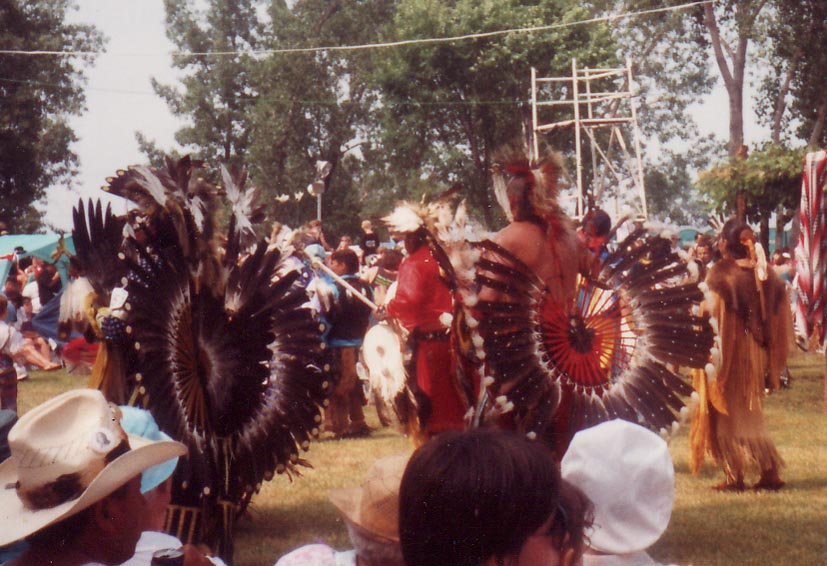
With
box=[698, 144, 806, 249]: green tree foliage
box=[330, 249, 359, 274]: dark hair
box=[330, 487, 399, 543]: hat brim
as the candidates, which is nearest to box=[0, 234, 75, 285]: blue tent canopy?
box=[330, 249, 359, 274]: dark hair

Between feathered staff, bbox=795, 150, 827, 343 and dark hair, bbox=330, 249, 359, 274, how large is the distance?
4226 millimetres

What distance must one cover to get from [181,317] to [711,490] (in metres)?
3.99

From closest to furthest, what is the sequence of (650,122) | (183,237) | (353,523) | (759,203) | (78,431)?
(353,523)
(78,431)
(183,237)
(759,203)
(650,122)

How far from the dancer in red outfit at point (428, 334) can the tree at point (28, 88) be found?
78.9 ft

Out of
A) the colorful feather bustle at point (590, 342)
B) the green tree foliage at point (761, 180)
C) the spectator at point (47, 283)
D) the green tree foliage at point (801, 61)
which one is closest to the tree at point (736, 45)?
the green tree foliage at point (801, 61)

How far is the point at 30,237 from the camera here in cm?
2009

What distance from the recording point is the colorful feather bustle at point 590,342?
4.54m

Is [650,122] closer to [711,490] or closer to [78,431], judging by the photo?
[711,490]

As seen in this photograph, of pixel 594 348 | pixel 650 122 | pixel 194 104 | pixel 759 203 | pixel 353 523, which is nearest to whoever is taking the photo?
pixel 353 523

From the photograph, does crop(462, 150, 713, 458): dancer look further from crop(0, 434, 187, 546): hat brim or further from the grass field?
crop(0, 434, 187, 546): hat brim

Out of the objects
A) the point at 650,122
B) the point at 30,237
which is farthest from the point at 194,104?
the point at 650,122

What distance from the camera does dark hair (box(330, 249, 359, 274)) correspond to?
9.80 m

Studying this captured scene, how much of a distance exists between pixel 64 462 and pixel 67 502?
0.09 metres

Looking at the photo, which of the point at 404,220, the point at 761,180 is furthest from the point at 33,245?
the point at 404,220
